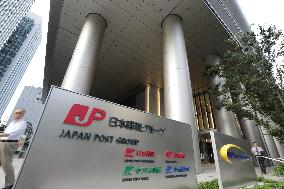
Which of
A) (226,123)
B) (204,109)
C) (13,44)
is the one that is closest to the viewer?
(226,123)

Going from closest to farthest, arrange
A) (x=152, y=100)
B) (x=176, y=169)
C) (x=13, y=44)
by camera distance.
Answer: (x=176, y=169) < (x=152, y=100) < (x=13, y=44)

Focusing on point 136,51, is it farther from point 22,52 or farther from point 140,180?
point 22,52

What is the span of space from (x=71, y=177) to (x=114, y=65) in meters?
15.5

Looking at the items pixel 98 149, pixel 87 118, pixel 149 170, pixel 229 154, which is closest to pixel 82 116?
pixel 87 118

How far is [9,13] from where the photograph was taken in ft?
227

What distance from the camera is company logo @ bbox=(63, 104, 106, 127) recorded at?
2.83m

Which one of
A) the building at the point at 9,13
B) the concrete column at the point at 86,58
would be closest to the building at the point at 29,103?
the building at the point at 9,13

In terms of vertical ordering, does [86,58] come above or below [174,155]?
above

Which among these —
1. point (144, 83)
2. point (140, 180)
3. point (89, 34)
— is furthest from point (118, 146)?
point (144, 83)

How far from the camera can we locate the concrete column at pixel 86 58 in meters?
10.5

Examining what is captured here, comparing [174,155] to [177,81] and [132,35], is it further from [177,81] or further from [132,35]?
[132,35]

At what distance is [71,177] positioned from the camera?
2.57 m

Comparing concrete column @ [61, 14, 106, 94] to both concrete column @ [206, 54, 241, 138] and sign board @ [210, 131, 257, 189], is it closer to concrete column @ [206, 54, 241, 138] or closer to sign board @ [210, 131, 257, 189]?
sign board @ [210, 131, 257, 189]

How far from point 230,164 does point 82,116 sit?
4.35 metres
